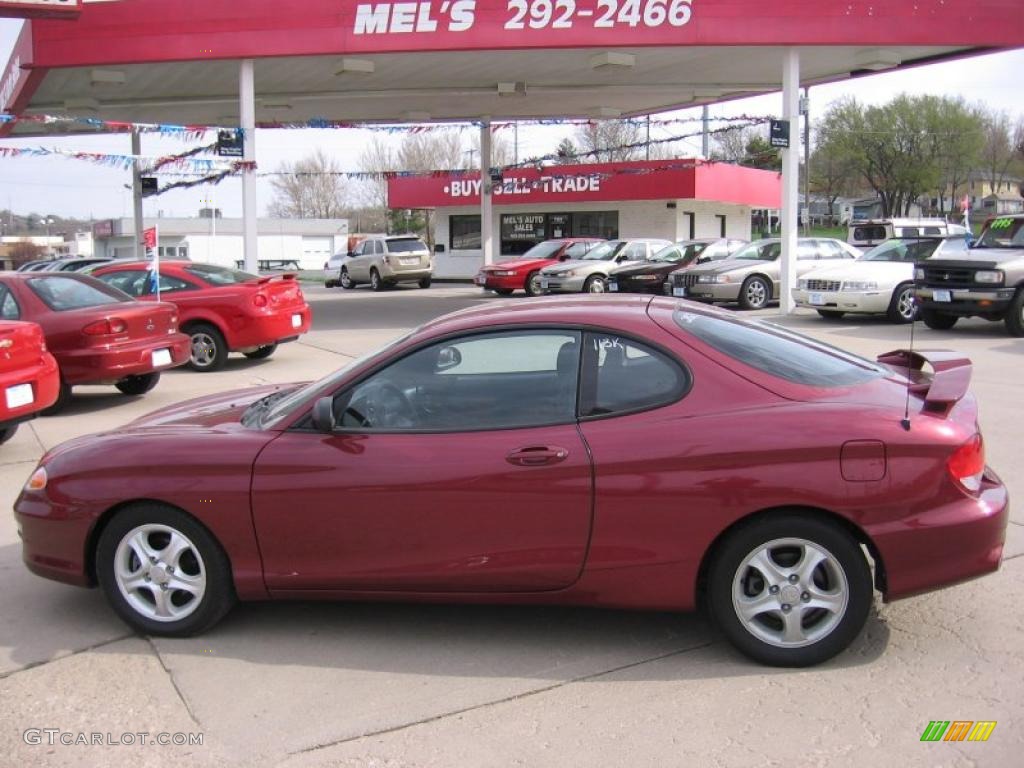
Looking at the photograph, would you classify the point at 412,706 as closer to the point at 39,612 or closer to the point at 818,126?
the point at 39,612

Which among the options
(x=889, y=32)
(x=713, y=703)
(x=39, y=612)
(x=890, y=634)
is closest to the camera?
(x=713, y=703)

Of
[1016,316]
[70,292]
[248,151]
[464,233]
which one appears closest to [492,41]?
[248,151]

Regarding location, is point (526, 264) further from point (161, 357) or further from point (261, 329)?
point (161, 357)

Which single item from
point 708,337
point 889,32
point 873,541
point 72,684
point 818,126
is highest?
point 818,126

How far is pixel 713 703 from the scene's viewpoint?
343cm

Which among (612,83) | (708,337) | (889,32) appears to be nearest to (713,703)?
(708,337)

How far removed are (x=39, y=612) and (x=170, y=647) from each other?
0.89 m

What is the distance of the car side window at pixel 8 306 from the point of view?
9.27m

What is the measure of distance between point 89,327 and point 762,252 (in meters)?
14.6

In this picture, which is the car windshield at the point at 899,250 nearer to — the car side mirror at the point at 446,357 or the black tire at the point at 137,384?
the black tire at the point at 137,384

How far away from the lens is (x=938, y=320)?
15.1m

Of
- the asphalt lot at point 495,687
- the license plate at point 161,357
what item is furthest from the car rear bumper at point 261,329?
the asphalt lot at point 495,687

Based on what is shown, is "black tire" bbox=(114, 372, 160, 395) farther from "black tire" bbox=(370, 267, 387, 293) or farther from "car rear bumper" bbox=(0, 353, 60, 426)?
"black tire" bbox=(370, 267, 387, 293)

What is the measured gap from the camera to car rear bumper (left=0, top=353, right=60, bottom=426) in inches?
273
